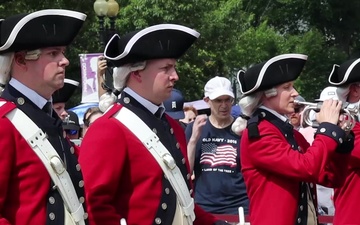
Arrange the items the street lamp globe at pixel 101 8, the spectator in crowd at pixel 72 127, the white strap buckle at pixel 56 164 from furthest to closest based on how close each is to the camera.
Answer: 1. the street lamp globe at pixel 101 8
2. the spectator in crowd at pixel 72 127
3. the white strap buckle at pixel 56 164

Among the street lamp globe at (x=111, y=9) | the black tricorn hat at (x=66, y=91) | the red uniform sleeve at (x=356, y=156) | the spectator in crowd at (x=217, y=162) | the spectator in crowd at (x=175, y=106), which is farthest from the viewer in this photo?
the street lamp globe at (x=111, y=9)

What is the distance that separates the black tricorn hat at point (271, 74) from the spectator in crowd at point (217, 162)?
2028mm

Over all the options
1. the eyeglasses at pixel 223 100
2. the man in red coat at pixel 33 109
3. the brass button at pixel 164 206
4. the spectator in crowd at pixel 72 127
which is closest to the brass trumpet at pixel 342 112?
the brass button at pixel 164 206

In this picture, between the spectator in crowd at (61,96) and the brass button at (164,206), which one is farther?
the spectator in crowd at (61,96)

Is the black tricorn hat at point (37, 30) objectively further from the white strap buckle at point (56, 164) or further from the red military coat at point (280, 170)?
the red military coat at point (280, 170)

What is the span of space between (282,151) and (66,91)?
173 cm

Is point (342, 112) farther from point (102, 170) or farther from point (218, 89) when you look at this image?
point (218, 89)

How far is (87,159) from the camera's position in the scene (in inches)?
198

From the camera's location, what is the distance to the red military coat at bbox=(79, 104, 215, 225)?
4.96m

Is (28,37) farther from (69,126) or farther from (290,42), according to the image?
(290,42)

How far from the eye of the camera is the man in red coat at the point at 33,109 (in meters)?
4.41

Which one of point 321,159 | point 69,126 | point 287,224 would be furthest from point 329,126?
point 69,126

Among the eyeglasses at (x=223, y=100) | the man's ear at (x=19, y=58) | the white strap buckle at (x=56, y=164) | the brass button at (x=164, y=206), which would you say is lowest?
the eyeglasses at (x=223, y=100)

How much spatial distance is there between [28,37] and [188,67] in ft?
68.8
